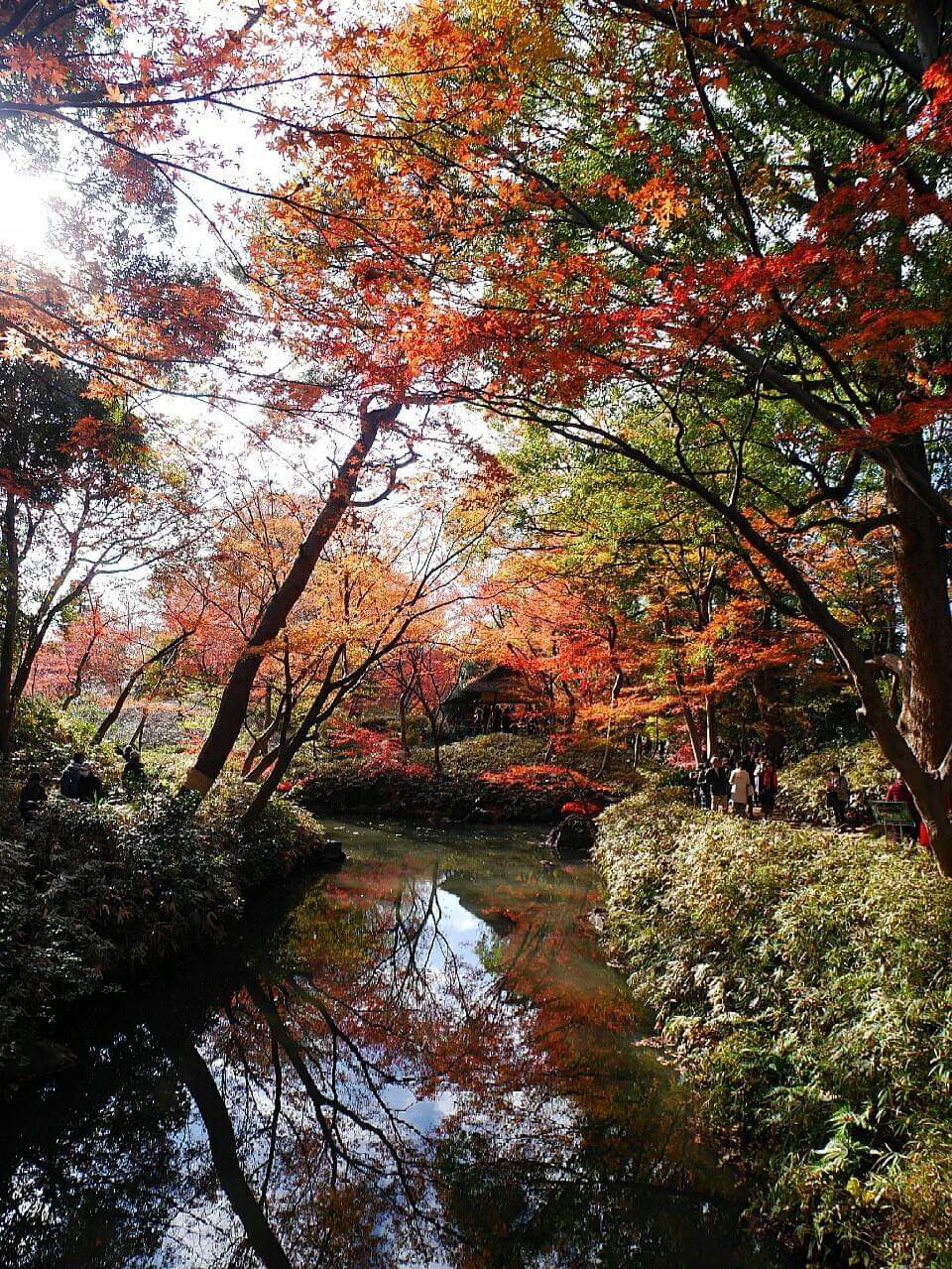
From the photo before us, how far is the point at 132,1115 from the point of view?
16.5 feet

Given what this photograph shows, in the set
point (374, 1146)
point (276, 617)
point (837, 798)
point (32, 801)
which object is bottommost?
point (374, 1146)

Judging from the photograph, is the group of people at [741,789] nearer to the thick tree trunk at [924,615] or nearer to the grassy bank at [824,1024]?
the grassy bank at [824,1024]

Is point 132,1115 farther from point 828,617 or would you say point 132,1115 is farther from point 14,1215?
point 828,617

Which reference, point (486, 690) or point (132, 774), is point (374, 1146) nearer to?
point (132, 774)


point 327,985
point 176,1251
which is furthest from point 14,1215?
point 327,985

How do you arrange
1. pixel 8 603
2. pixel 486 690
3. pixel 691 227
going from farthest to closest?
1. pixel 486 690
2. pixel 8 603
3. pixel 691 227

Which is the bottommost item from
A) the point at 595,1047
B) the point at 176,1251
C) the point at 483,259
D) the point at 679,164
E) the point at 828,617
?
the point at 595,1047

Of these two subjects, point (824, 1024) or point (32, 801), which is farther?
point (32, 801)

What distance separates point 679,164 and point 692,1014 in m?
7.84

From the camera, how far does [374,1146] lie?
15.6ft

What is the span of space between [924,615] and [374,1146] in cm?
708

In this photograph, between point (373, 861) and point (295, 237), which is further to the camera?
point (373, 861)

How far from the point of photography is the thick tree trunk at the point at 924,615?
704 centimetres

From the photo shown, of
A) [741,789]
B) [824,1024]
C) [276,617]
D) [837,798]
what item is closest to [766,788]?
[837,798]
